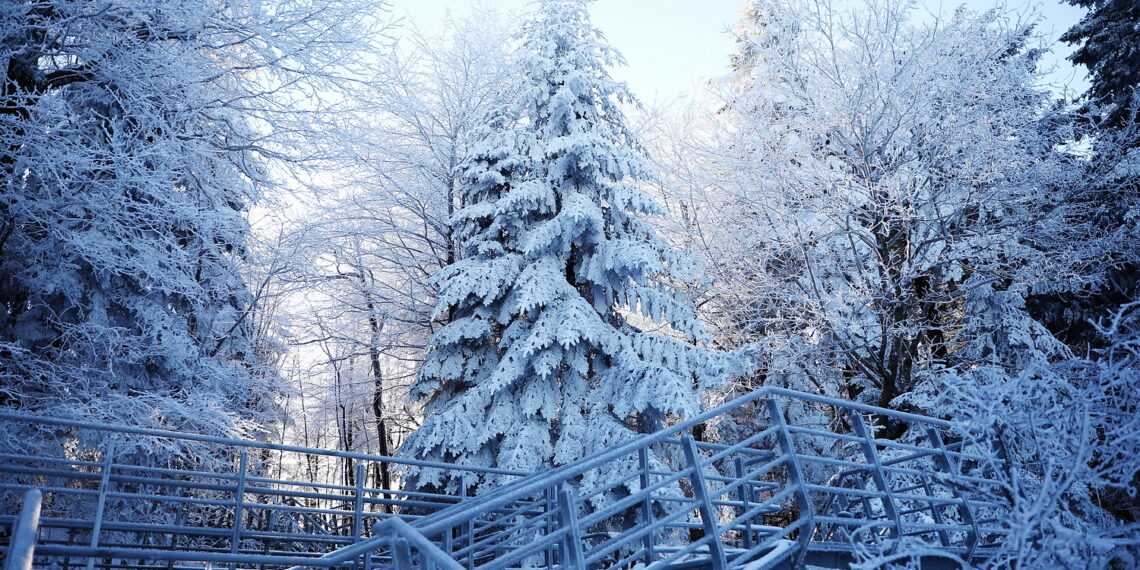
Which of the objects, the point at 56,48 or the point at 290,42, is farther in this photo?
the point at 290,42

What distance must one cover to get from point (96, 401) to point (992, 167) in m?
13.4

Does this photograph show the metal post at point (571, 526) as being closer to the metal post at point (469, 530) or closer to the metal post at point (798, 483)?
the metal post at point (798, 483)

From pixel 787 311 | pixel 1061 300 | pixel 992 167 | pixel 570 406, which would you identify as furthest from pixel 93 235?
pixel 1061 300

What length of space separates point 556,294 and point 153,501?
20.7ft

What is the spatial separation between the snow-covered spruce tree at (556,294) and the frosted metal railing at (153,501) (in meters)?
1.46

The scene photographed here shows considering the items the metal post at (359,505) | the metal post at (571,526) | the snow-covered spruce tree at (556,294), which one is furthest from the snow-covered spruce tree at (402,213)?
the metal post at (571,526)

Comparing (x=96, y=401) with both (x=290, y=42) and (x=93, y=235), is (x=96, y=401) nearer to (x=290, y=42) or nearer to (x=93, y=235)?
(x=93, y=235)

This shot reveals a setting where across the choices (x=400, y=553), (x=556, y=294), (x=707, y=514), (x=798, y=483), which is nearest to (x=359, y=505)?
(x=707, y=514)

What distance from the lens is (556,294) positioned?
12.2m

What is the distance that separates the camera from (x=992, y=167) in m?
12.1

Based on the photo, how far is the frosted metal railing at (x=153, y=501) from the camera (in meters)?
5.52

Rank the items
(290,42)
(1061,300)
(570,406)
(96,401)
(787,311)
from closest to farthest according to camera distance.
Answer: (96,401), (290,42), (570,406), (787,311), (1061,300)

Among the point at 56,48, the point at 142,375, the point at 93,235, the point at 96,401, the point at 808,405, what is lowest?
the point at 808,405

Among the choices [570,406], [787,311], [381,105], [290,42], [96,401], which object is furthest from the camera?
[787,311]
